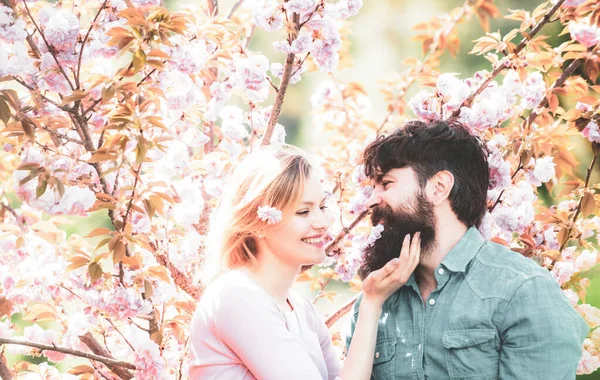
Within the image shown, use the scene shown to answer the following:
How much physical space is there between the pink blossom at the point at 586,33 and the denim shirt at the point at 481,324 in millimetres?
933

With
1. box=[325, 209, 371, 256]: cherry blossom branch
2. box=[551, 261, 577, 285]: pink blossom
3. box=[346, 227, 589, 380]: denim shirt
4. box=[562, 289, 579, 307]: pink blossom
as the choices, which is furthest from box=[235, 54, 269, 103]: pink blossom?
box=[562, 289, 579, 307]: pink blossom

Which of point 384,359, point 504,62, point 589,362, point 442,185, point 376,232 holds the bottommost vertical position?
point 589,362

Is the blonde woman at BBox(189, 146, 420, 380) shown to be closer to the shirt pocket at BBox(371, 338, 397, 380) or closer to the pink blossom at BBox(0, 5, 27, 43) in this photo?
the shirt pocket at BBox(371, 338, 397, 380)

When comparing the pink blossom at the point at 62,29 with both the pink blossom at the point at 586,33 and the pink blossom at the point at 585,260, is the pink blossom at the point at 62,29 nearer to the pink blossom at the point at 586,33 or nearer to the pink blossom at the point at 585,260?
the pink blossom at the point at 586,33

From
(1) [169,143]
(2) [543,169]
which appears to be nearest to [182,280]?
(1) [169,143]

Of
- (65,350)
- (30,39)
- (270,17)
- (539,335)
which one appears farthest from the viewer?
(270,17)

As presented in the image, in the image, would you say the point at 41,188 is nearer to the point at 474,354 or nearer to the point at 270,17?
the point at 270,17

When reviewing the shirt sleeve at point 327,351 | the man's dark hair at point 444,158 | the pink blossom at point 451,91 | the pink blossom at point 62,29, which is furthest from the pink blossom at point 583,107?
the pink blossom at point 62,29

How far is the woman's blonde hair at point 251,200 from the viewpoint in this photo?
2029mm

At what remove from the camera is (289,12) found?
240 cm

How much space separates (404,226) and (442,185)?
165 mm

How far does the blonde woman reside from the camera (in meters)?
1.88

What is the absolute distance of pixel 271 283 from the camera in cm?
206

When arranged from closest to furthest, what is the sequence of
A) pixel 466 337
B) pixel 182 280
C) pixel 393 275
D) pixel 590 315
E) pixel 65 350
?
pixel 466 337 < pixel 393 275 < pixel 65 350 < pixel 182 280 < pixel 590 315
